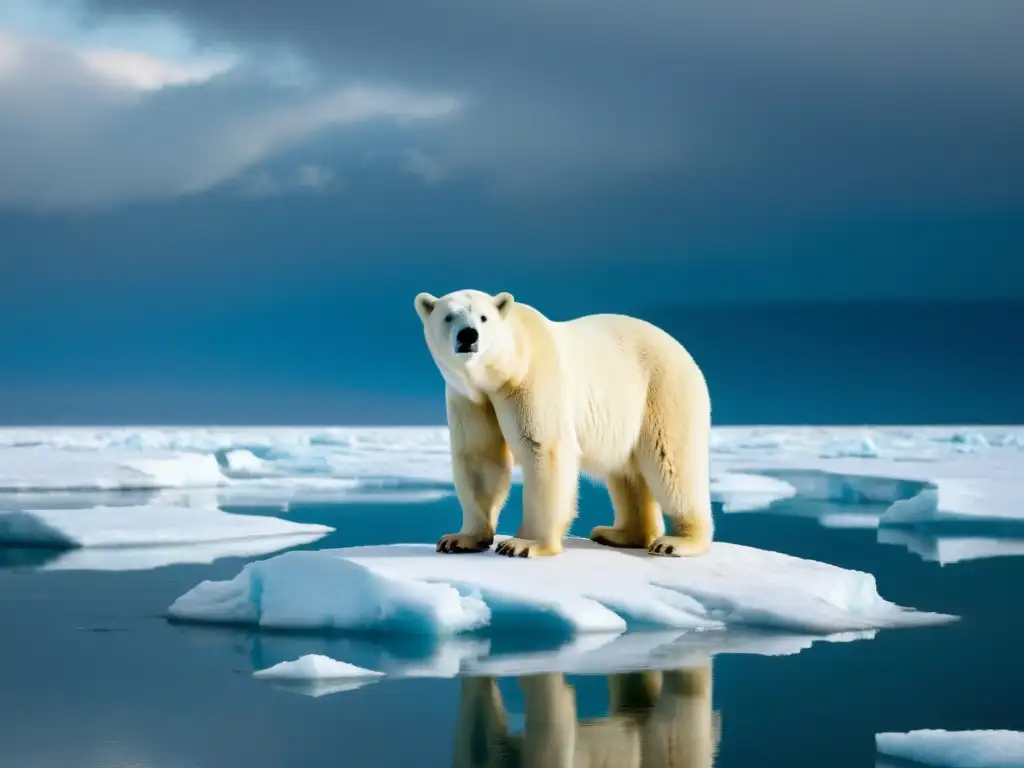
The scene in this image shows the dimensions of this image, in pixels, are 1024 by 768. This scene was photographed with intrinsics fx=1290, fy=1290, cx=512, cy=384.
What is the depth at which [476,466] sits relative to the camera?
18.8 ft

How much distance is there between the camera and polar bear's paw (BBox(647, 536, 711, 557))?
600cm

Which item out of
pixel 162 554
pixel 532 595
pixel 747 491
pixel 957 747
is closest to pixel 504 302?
pixel 532 595

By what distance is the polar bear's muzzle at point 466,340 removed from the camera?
5109mm

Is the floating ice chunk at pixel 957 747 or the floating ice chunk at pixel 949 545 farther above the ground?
the floating ice chunk at pixel 957 747

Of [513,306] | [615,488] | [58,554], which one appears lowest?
[58,554]

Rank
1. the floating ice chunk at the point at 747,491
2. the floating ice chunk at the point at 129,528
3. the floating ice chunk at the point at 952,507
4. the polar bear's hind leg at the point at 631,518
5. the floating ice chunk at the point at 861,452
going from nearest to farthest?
1. the polar bear's hind leg at the point at 631,518
2. the floating ice chunk at the point at 129,528
3. the floating ice chunk at the point at 952,507
4. the floating ice chunk at the point at 747,491
5. the floating ice chunk at the point at 861,452

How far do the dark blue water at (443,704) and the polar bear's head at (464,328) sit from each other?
49.4 inches

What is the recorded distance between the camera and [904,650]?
5.06 m

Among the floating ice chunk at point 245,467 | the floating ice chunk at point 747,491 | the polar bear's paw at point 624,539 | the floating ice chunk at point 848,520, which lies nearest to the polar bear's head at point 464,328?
the polar bear's paw at point 624,539

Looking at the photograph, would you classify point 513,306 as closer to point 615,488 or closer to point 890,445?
point 615,488

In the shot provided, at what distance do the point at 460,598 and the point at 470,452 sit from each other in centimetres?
77

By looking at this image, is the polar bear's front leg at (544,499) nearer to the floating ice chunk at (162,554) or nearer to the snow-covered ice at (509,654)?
the snow-covered ice at (509,654)

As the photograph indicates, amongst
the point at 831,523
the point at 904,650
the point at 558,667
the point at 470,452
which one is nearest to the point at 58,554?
the point at 470,452

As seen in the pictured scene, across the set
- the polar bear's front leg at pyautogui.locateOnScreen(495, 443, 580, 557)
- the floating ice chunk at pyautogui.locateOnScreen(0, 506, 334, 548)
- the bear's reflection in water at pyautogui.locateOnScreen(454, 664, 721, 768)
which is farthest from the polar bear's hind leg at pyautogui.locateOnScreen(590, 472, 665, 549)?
the floating ice chunk at pyautogui.locateOnScreen(0, 506, 334, 548)
